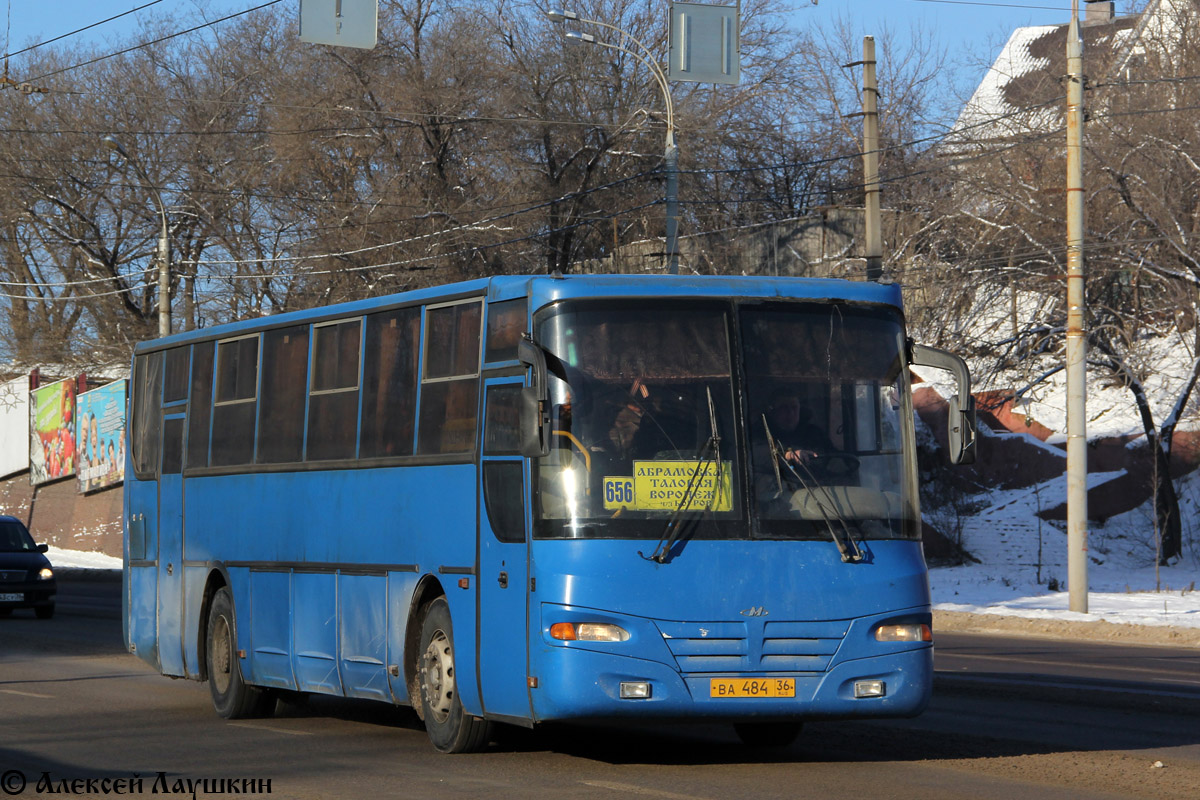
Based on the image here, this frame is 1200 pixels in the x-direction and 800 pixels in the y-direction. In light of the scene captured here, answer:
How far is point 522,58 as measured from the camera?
137 ft

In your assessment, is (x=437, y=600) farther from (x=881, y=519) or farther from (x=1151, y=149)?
(x=1151, y=149)

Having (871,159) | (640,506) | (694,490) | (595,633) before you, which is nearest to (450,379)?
(640,506)

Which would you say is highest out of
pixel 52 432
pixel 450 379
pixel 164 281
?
pixel 164 281

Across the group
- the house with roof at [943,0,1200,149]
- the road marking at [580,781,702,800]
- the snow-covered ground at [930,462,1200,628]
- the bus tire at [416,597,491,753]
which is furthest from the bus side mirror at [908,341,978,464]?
the house with roof at [943,0,1200,149]

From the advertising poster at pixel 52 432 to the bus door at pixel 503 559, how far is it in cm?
4143

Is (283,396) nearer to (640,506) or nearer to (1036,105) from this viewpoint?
(640,506)

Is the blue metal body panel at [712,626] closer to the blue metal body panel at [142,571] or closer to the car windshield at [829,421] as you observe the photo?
the car windshield at [829,421]

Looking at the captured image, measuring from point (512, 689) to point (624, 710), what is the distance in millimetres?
771

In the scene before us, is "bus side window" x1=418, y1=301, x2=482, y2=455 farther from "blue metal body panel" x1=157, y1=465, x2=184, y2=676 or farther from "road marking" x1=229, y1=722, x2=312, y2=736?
"blue metal body panel" x1=157, y1=465, x2=184, y2=676

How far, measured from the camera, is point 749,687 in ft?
29.8

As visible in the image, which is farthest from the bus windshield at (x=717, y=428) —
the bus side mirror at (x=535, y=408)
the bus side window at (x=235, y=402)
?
the bus side window at (x=235, y=402)

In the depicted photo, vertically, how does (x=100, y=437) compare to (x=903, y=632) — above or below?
above

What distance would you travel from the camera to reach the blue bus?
913cm

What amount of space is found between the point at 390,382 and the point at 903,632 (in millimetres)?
3897
